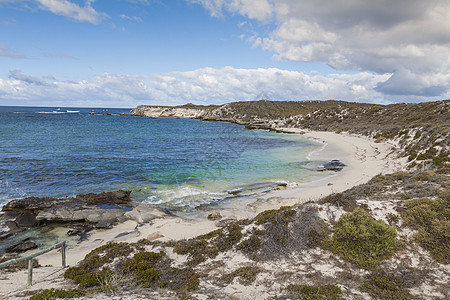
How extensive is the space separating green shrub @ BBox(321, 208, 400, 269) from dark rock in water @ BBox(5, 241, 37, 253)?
589 inches

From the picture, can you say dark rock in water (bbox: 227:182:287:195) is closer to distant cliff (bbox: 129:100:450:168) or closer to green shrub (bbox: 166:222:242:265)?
green shrub (bbox: 166:222:242:265)

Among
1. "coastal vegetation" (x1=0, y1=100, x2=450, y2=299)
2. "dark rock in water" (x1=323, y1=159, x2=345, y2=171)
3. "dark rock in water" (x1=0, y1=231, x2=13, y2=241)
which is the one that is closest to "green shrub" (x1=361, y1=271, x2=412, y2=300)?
"coastal vegetation" (x1=0, y1=100, x2=450, y2=299)

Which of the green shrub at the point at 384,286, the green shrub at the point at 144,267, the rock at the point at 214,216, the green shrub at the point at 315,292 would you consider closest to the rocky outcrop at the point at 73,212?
the rock at the point at 214,216

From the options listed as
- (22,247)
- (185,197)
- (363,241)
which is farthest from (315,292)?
(185,197)

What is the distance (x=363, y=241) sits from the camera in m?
8.59

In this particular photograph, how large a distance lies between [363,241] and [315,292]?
125 inches

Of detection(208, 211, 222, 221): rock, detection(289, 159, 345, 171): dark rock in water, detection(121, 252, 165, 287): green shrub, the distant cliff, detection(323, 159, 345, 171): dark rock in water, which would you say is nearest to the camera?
detection(121, 252, 165, 287): green shrub

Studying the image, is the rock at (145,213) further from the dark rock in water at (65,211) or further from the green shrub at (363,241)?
the green shrub at (363,241)

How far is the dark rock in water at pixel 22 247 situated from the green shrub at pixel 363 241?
14962 mm

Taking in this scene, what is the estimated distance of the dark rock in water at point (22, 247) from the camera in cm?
1250

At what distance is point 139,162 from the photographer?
A: 33.2 meters

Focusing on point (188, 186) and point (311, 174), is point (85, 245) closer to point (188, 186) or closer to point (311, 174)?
point (188, 186)

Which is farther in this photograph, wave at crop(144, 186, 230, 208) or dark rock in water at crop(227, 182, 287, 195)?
dark rock in water at crop(227, 182, 287, 195)

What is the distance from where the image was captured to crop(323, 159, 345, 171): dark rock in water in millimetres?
28769
